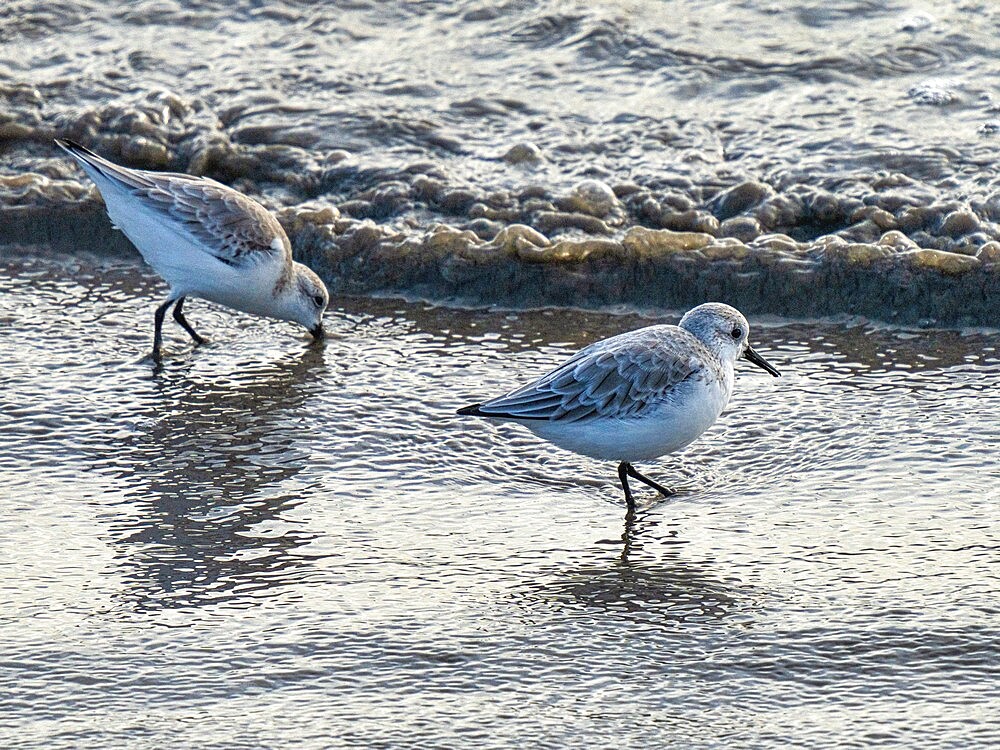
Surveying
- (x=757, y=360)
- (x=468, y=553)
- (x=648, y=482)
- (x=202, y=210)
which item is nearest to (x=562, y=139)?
(x=202, y=210)

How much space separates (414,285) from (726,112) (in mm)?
2193

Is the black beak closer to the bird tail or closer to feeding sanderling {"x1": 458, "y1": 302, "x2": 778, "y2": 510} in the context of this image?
feeding sanderling {"x1": 458, "y1": 302, "x2": 778, "y2": 510}

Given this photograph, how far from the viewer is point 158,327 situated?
6.05m

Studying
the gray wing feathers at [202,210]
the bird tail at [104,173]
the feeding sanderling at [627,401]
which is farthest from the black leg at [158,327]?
the feeding sanderling at [627,401]

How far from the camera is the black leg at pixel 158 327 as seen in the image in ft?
19.5

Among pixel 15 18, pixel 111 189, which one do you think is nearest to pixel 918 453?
pixel 111 189

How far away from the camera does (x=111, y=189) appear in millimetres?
6355

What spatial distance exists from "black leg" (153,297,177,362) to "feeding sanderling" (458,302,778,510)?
6.00 feet

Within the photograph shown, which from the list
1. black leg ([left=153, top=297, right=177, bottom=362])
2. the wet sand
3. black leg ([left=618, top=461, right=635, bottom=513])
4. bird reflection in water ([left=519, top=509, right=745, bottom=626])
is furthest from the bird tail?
bird reflection in water ([left=519, top=509, right=745, bottom=626])

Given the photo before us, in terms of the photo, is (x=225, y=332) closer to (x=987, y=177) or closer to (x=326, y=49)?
(x=326, y=49)

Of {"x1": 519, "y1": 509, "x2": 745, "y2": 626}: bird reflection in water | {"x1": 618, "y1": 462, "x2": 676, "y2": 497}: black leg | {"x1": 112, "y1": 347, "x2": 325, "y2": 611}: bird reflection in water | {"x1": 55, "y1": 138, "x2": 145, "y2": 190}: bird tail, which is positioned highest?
{"x1": 55, "y1": 138, "x2": 145, "y2": 190}: bird tail

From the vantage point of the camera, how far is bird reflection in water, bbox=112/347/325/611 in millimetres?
4164

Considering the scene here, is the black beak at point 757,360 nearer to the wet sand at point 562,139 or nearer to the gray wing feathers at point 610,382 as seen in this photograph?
the gray wing feathers at point 610,382

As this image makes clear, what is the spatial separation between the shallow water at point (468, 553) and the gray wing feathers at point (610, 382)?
1.00 feet
